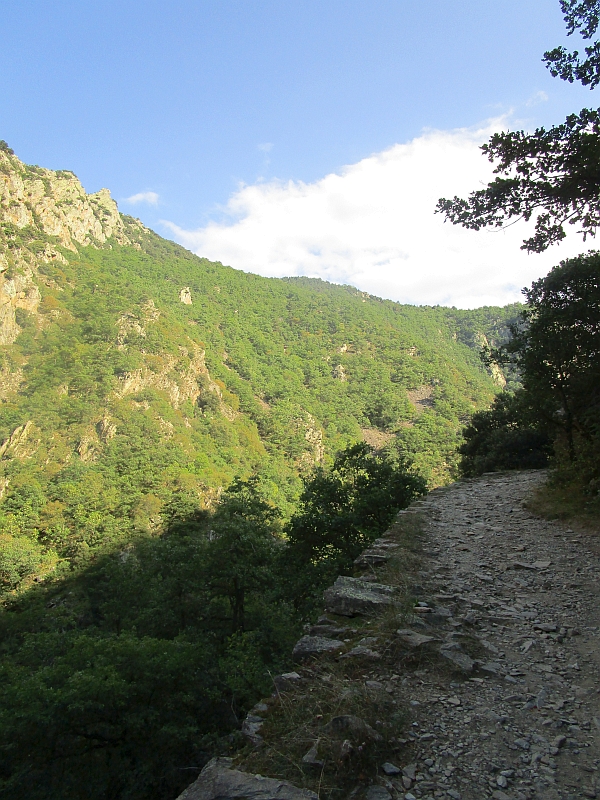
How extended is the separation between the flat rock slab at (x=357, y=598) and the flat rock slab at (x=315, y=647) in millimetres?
606

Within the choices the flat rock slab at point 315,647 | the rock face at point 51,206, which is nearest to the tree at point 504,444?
the flat rock slab at point 315,647

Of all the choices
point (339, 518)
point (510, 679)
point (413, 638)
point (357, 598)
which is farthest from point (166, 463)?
point (510, 679)

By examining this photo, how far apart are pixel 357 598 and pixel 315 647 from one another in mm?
954

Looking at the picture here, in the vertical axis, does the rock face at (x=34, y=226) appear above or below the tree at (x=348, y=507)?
above

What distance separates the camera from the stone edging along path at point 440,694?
2.80 m

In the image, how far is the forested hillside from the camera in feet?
29.1

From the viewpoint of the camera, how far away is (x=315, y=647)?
4660 mm

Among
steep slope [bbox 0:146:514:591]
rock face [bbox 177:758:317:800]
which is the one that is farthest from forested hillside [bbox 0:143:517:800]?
rock face [bbox 177:758:317:800]

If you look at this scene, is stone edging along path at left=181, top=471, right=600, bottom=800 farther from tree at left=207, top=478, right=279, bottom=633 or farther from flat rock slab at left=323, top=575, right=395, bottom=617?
tree at left=207, top=478, right=279, bottom=633

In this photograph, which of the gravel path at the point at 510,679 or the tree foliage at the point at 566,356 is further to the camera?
the tree foliage at the point at 566,356

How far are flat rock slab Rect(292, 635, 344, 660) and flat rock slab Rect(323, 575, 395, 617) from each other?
0.61m

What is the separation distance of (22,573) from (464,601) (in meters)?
40.7

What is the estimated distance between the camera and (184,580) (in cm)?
1652

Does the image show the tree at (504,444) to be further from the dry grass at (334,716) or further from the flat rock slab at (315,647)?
the dry grass at (334,716)
